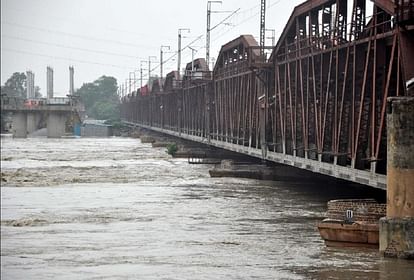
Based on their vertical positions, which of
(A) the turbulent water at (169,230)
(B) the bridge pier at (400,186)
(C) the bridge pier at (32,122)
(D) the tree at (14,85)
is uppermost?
(D) the tree at (14,85)

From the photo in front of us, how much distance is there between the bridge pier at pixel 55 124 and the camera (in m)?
149

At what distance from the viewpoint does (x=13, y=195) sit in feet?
157

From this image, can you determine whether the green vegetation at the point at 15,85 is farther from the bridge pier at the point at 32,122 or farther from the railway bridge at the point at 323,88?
the railway bridge at the point at 323,88

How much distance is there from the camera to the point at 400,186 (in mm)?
27750

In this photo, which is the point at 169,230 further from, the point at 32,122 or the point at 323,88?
the point at 32,122

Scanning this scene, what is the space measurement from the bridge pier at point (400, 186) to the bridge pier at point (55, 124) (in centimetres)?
12357

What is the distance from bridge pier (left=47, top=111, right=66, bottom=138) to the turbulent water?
8435 cm

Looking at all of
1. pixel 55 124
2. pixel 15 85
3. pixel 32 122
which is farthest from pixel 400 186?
pixel 55 124

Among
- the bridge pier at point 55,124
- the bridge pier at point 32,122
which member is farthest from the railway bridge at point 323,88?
the bridge pier at point 55,124

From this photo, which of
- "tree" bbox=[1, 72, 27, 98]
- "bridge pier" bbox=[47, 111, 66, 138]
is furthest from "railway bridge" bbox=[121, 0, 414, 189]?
"bridge pier" bbox=[47, 111, 66, 138]

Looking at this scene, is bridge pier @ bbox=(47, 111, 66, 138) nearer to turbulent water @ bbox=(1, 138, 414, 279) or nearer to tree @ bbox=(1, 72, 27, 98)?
tree @ bbox=(1, 72, 27, 98)

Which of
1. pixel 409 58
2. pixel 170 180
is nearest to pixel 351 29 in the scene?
pixel 409 58

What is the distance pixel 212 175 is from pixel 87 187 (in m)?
14.9

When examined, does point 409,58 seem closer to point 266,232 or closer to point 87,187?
point 266,232
